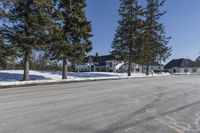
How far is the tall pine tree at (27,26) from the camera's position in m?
29.0

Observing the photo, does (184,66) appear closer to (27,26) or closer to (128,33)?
(128,33)

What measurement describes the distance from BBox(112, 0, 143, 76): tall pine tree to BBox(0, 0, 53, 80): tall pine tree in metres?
25.0

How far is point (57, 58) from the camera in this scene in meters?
35.3

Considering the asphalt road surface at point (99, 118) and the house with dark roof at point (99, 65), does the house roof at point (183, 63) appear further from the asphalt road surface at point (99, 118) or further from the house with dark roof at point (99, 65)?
the asphalt road surface at point (99, 118)

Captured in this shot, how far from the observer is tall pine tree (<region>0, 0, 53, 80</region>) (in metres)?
29.0

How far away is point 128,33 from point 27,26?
27001mm

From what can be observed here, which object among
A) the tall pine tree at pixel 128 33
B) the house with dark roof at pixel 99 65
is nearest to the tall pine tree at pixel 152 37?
the tall pine tree at pixel 128 33

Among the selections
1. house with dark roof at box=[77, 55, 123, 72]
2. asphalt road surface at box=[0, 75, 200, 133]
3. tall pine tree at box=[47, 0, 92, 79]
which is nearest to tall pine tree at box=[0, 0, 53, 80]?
tall pine tree at box=[47, 0, 92, 79]

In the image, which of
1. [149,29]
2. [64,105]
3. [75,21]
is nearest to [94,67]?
[149,29]

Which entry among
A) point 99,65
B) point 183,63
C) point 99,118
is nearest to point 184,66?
point 183,63

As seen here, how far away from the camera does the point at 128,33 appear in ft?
175

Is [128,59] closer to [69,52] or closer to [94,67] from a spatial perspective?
[69,52]

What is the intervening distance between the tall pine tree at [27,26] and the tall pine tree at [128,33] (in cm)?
2496

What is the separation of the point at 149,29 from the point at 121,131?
55907 millimetres
